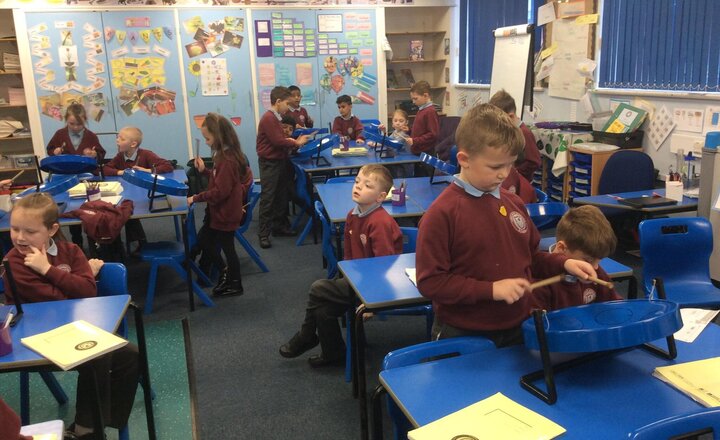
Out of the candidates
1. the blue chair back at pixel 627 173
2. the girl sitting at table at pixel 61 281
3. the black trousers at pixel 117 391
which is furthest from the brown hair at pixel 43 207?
the blue chair back at pixel 627 173

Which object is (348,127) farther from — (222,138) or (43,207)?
(43,207)

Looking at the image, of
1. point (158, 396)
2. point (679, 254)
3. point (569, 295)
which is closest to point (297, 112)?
point (158, 396)

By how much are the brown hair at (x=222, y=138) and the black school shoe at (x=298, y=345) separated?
1.43 meters

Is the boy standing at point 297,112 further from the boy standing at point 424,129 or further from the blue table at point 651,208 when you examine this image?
the blue table at point 651,208

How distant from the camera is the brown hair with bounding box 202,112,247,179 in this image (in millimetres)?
3787

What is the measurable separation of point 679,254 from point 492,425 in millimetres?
2052

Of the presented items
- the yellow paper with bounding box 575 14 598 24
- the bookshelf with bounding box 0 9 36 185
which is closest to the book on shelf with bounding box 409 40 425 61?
the yellow paper with bounding box 575 14 598 24

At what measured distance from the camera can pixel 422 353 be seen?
64.7 inches

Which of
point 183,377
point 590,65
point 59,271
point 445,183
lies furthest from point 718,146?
point 59,271

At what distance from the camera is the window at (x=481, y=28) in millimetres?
7012

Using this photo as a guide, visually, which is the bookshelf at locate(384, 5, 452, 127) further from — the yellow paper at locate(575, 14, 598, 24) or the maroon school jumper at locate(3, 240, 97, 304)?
the maroon school jumper at locate(3, 240, 97, 304)

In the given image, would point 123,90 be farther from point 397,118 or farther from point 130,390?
point 130,390

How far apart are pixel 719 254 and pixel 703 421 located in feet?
9.76

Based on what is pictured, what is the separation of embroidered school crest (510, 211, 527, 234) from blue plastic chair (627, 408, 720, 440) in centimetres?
70
